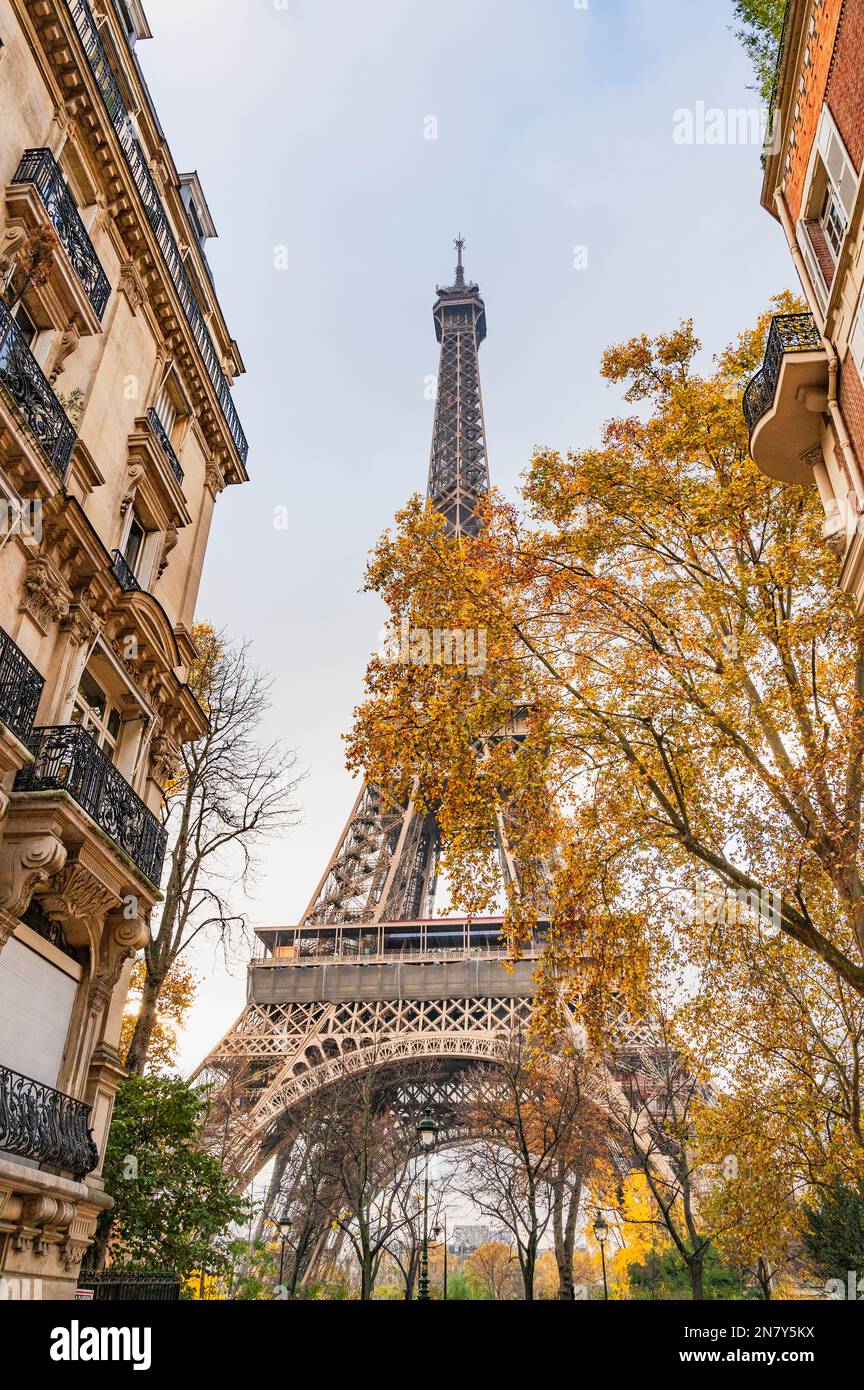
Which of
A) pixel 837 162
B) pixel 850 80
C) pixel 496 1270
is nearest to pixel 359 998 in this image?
pixel 496 1270

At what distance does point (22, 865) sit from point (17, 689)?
6.94ft

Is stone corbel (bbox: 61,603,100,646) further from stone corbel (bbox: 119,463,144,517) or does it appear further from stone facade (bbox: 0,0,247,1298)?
stone corbel (bbox: 119,463,144,517)

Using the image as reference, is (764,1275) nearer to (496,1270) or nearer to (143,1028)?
(143,1028)

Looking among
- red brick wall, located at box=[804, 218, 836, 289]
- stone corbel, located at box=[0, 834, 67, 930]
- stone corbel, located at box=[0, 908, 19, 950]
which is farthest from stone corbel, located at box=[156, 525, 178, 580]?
red brick wall, located at box=[804, 218, 836, 289]

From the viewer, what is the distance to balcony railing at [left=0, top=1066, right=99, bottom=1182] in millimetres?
10125

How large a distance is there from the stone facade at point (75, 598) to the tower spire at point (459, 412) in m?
59.5

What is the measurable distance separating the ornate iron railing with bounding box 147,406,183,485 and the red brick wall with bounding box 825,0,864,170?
11.1 metres

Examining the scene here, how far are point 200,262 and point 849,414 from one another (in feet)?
46.7

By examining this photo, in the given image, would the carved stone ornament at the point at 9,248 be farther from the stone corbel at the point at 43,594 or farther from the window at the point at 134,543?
the window at the point at 134,543

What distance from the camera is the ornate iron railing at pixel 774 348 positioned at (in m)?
13.0

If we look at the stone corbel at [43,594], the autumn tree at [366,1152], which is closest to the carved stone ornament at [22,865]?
the stone corbel at [43,594]

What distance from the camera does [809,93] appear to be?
12.8 m

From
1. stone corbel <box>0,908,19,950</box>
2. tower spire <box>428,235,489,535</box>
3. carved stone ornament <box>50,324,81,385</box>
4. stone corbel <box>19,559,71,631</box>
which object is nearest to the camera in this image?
stone corbel <box>0,908,19,950</box>
